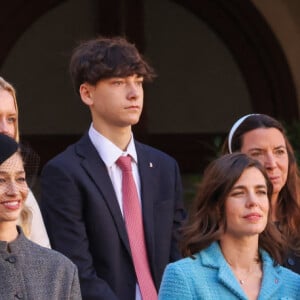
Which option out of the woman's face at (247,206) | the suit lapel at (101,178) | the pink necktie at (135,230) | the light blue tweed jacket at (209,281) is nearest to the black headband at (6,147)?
the light blue tweed jacket at (209,281)

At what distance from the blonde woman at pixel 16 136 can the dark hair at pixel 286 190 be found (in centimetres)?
91

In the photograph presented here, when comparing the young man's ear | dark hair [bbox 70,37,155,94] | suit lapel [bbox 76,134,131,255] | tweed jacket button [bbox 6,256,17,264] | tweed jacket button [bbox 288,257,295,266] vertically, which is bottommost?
tweed jacket button [bbox 6,256,17,264]

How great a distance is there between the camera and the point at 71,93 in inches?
381

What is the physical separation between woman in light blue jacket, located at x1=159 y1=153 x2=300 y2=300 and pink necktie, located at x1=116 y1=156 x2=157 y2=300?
0.67 metres

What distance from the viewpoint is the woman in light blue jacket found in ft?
15.7

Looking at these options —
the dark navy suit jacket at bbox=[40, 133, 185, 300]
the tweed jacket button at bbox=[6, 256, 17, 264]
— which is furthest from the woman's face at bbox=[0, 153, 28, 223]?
the dark navy suit jacket at bbox=[40, 133, 185, 300]

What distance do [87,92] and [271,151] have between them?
832 mm

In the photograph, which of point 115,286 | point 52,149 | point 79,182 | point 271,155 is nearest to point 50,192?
point 79,182

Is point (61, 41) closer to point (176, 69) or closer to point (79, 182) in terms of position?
point (176, 69)

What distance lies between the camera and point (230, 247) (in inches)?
192

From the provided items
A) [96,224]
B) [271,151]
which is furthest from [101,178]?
[271,151]

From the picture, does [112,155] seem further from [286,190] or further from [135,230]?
[286,190]

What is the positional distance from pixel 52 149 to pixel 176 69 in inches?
44.6

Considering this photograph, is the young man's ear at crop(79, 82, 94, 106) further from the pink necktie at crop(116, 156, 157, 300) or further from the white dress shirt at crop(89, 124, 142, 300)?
the pink necktie at crop(116, 156, 157, 300)
